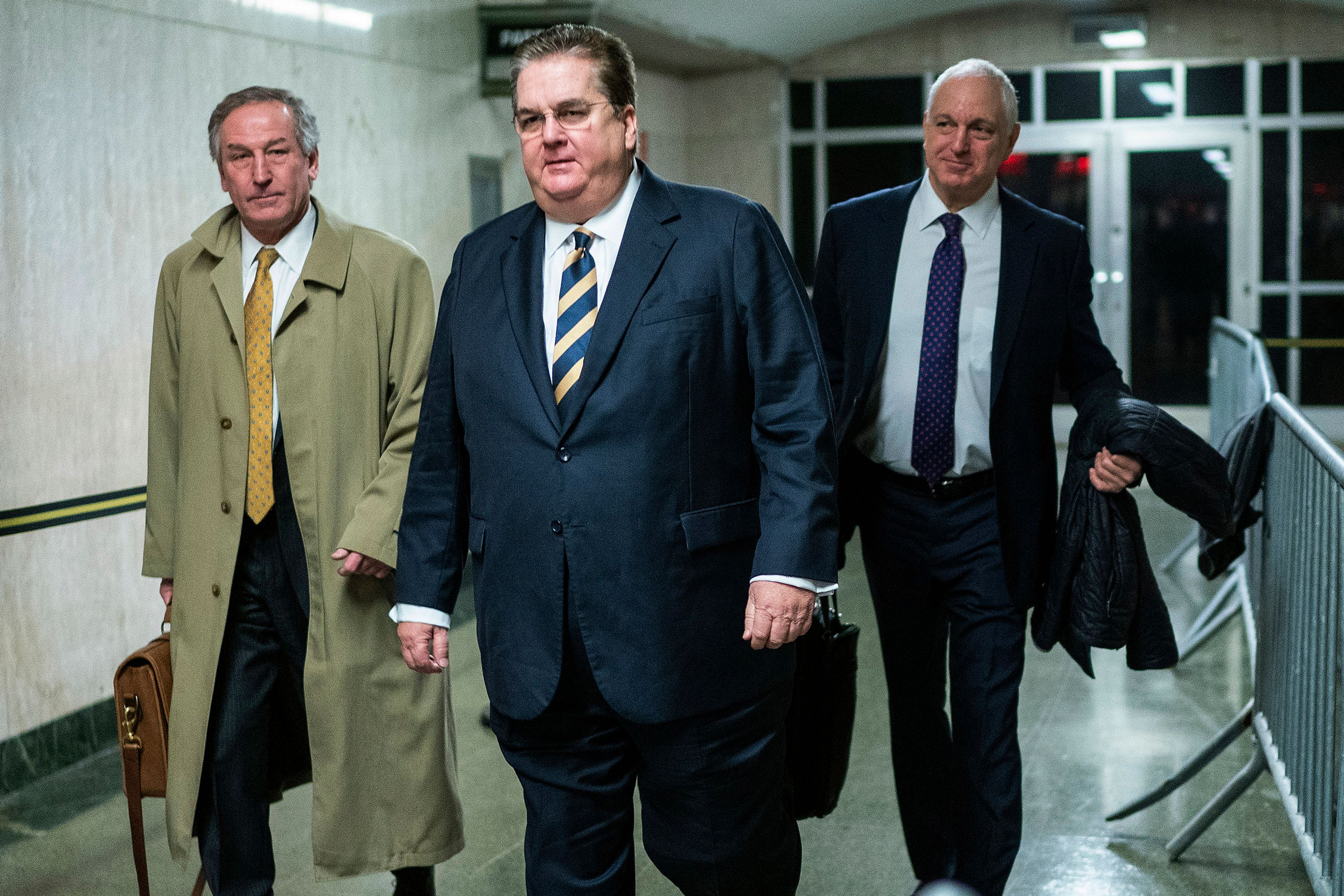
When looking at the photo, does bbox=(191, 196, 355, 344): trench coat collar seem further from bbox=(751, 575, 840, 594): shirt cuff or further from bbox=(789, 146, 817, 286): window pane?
bbox=(789, 146, 817, 286): window pane

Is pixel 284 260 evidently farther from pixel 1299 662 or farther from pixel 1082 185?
pixel 1082 185

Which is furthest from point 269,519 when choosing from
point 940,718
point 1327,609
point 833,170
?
point 833,170

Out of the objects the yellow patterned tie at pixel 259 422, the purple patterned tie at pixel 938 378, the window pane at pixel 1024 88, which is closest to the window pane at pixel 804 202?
the window pane at pixel 1024 88

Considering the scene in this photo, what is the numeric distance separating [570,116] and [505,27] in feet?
16.8

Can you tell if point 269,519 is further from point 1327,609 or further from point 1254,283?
point 1254,283

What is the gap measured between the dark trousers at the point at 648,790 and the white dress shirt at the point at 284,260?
3.29 feet

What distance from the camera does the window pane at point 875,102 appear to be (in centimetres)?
1220

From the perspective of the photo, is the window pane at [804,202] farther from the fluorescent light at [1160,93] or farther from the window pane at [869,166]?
the fluorescent light at [1160,93]

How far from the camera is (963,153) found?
2781 mm

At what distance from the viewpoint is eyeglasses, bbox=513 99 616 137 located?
210cm

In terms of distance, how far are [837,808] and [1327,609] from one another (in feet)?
5.02

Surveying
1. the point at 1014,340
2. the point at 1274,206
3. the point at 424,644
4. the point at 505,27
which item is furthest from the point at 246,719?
the point at 1274,206

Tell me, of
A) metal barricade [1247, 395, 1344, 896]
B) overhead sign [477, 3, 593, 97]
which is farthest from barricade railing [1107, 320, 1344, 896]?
overhead sign [477, 3, 593, 97]

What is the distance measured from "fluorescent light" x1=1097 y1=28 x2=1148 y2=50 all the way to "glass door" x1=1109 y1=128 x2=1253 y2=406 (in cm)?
71
